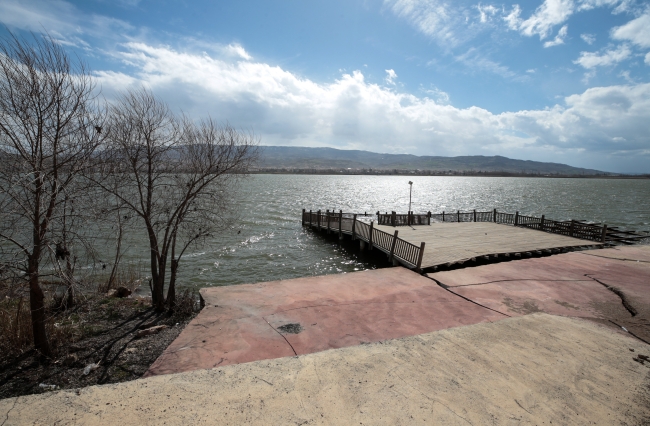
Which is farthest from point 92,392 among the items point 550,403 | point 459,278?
point 459,278

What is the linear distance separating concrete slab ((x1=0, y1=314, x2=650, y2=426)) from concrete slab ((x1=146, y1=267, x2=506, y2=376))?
2.83 ft

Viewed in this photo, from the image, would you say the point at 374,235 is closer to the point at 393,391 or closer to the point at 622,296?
the point at 622,296

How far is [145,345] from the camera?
22.4 feet

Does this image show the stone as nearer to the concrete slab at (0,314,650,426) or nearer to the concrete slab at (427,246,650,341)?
the concrete slab at (0,314,650,426)

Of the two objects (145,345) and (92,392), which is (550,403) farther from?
(145,345)

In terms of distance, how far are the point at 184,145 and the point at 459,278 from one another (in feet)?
32.3

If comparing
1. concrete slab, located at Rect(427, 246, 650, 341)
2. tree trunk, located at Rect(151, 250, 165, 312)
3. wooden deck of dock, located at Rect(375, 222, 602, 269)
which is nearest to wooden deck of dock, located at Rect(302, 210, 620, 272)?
wooden deck of dock, located at Rect(375, 222, 602, 269)

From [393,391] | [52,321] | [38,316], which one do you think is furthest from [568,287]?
[52,321]

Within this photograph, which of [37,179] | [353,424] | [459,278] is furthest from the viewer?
[459,278]

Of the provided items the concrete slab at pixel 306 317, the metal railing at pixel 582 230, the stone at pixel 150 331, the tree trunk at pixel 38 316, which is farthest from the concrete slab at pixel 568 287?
the tree trunk at pixel 38 316

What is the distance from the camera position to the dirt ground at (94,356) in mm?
5379

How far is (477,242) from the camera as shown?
17359mm

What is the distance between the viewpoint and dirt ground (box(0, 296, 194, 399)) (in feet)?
17.6

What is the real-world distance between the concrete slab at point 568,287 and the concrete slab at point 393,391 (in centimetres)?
253
